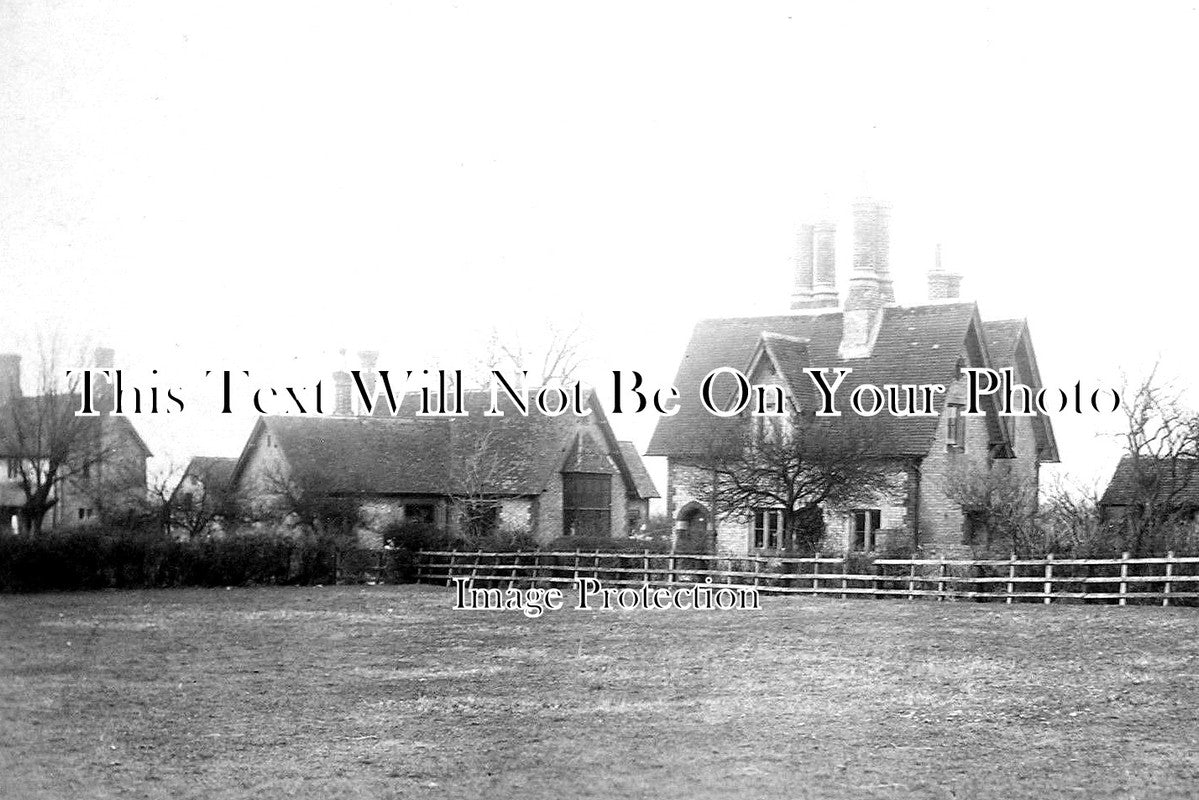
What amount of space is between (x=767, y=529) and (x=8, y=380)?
16.5 metres

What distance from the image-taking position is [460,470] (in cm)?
2170

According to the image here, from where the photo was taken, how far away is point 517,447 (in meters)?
18.0

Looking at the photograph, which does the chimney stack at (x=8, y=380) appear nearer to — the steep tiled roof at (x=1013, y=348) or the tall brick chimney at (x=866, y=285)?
the tall brick chimney at (x=866, y=285)

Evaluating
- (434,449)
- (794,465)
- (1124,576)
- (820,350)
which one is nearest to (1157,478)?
(1124,576)

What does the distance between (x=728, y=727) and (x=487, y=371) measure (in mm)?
4285

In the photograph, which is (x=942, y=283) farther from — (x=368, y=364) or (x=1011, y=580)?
(x=1011, y=580)

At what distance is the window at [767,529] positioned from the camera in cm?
2519

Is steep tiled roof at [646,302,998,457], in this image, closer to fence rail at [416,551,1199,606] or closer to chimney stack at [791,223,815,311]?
chimney stack at [791,223,815,311]

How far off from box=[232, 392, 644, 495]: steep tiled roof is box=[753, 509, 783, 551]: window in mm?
5587

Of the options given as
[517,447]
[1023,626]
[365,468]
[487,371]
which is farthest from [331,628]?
[1023,626]

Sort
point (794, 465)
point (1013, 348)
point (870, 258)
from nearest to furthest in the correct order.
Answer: point (1013, 348) < point (870, 258) < point (794, 465)

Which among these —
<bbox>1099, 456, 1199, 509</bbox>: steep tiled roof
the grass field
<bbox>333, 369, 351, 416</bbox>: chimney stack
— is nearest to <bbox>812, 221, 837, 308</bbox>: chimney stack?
the grass field

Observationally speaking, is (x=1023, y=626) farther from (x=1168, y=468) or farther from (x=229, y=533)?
(x=229, y=533)

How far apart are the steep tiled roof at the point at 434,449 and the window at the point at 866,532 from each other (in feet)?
31.2
